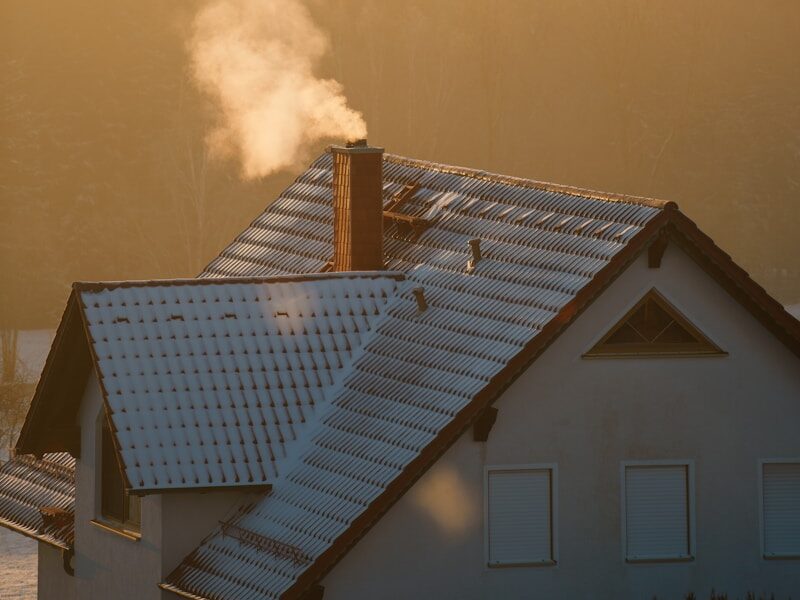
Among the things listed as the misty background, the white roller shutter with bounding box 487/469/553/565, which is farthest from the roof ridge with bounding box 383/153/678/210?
the misty background

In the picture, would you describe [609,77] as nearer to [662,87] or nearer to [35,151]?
[662,87]

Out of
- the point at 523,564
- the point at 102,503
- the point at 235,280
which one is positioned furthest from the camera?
the point at 102,503

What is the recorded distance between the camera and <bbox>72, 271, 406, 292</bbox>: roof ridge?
2564cm

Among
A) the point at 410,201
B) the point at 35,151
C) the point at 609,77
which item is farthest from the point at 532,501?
the point at 609,77

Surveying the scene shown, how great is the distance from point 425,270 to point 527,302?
9.24 ft

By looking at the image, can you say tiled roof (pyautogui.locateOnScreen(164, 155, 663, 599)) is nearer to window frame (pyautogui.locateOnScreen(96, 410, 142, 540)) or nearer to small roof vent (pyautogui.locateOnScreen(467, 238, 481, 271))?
small roof vent (pyautogui.locateOnScreen(467, 238, 481, 271))

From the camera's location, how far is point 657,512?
81.5ft

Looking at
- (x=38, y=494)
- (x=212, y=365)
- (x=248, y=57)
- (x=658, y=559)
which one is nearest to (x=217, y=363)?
(x=212, y=365)

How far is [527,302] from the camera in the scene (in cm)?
2467

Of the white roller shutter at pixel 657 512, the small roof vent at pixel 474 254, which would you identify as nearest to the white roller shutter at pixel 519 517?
the white roller shutter at pixel 657 512

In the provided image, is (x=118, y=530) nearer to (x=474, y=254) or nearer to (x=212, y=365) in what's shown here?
(x=212, y=365)

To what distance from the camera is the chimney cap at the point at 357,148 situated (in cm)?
2903

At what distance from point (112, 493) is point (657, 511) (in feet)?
22.9

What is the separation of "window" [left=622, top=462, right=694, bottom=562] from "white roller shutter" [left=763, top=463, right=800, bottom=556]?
100 cm
